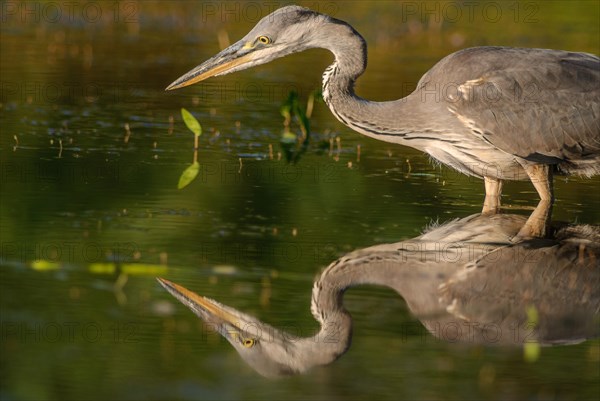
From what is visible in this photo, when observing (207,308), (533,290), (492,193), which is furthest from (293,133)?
(207,308)

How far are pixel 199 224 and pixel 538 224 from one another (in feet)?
8.37

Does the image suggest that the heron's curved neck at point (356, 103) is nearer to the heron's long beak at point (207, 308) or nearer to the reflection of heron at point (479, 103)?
the reflection of heron at point (479, 103)

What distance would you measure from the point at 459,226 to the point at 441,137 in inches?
30.6

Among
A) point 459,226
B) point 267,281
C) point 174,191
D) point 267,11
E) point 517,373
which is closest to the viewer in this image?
point 517,373

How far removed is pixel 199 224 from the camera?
949cm

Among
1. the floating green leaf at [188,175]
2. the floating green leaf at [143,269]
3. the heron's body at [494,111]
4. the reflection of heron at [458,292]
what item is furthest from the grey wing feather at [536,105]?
the floating green leaf at [143,269]

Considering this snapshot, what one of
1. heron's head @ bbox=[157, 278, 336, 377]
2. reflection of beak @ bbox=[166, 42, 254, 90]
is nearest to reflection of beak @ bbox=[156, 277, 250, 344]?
heron's head @ bbox=[157, 278, 336, 377]

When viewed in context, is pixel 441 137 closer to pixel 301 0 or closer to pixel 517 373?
pixel 517 373

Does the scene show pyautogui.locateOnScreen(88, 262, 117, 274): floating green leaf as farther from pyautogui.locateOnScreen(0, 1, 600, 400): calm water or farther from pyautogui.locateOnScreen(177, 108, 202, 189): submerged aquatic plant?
pyautogui.locateOnScreen(177, 108, 202, 189): submerged aquatic plant

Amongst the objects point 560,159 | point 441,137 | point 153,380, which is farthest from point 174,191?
point 153,380

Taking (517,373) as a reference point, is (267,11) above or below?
above

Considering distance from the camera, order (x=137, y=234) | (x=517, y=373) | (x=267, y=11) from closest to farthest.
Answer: (x=517, y=373), (x=137, y=234), (x=267, y=11)

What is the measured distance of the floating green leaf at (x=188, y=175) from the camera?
11.0 meters

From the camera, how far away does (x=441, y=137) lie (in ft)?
33.4
